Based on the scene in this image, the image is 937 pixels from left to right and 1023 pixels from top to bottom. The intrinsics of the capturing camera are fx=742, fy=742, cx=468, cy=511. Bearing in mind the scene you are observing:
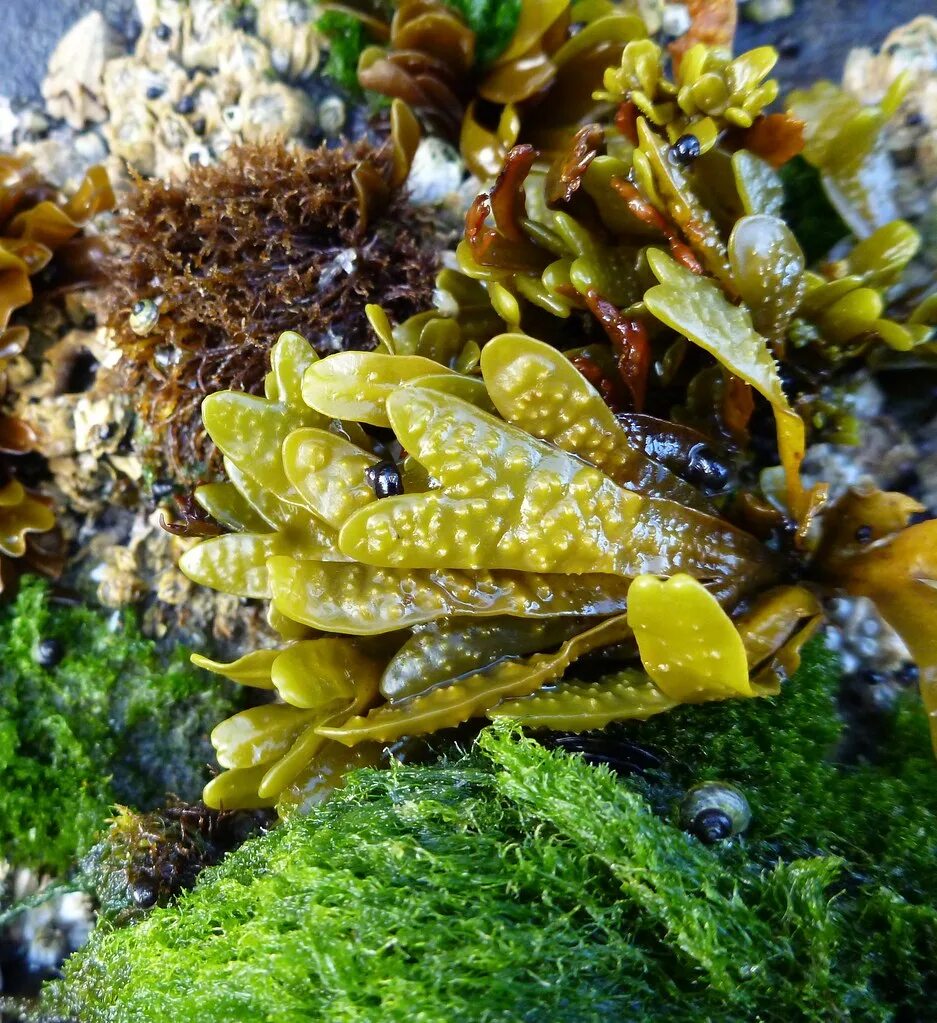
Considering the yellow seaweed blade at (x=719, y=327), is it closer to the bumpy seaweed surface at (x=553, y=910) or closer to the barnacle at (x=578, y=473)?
the barnacle at (x=578, y=473)

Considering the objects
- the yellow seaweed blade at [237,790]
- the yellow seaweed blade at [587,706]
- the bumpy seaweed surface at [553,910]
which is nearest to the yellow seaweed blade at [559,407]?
the yellow seaweed blade at [587,706]

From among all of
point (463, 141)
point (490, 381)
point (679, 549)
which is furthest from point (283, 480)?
point (463, 141)

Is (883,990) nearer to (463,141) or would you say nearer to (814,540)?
(814,540)

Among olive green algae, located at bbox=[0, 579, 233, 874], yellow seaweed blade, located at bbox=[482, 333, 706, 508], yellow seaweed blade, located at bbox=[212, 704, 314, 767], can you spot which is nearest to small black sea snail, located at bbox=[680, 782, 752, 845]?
yellow seaweed blade, located at bbox=[482, 333, 706, 508]

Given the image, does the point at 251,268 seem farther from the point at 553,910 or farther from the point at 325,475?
the point at 553,910

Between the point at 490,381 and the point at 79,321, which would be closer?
the point at 490,381
